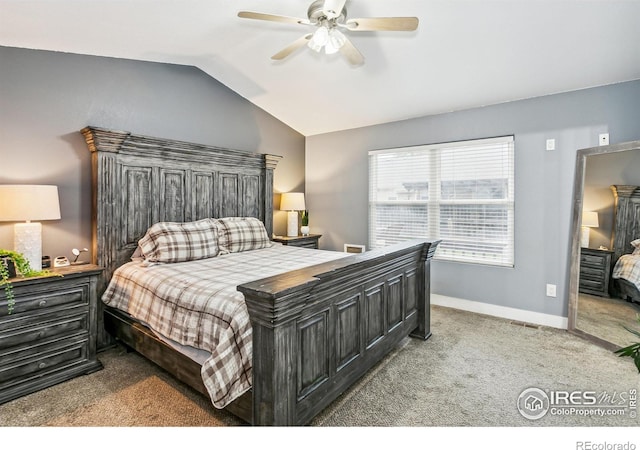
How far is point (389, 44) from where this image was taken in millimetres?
2891

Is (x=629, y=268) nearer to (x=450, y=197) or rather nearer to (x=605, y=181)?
(x=605, y=181)

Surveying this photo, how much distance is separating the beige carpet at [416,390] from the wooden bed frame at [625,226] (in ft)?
1.83

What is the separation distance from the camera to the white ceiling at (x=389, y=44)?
2.33m

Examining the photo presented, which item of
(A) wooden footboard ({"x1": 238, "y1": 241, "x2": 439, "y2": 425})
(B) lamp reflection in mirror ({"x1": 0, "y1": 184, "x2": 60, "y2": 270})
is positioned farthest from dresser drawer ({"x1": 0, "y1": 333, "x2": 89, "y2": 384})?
(A) wooden footboard ({"x1": 238, "y1": 241, "x2": 439, "y2": 425})

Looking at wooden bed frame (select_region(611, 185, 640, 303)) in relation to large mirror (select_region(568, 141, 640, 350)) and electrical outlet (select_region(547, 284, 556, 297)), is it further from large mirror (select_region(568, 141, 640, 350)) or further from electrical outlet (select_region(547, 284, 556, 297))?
electrical outlet (select_region(547, 284, 556, 297))

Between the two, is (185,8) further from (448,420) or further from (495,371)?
(495,371)

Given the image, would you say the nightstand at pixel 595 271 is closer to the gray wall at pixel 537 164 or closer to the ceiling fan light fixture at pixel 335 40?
the gray wall at pixel 537 164

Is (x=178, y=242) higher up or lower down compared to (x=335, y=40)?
lower down

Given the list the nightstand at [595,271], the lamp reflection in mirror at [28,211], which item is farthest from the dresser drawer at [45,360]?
the nightstand at [595,271]

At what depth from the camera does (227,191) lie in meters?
3.90

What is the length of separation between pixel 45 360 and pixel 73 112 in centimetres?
203

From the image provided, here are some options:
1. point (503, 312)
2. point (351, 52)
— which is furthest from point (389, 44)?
point (503, 312)

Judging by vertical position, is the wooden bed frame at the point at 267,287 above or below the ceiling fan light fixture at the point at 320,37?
below
